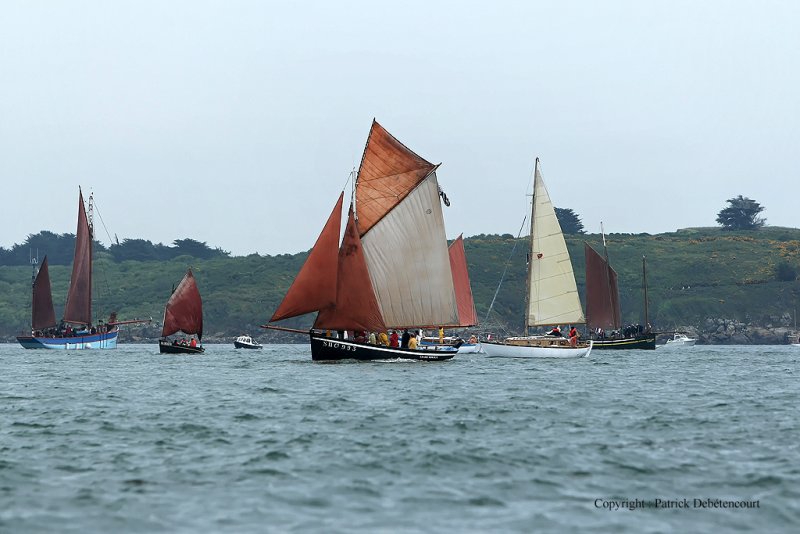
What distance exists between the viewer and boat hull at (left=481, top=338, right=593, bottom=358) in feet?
282

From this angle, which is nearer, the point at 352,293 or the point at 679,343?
the point at 352,293

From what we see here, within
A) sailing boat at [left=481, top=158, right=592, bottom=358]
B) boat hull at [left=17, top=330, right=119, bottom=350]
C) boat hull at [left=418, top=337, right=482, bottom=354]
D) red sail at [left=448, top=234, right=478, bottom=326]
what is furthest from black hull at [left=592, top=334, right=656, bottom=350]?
boat hull at [left=17, top=330, right=119, bottom=350]

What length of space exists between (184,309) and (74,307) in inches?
743

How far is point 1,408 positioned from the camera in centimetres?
3747

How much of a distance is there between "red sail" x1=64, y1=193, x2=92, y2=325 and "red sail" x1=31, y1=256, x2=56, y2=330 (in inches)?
A: 100

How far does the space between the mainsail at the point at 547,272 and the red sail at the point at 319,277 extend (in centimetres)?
2663

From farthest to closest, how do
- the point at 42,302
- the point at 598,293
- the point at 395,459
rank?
the point at 42,302, the point at 598,293, the point at 395,459

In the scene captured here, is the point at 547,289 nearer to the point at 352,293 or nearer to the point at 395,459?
the point at 352,293

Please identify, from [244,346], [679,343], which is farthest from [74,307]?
[679,343]

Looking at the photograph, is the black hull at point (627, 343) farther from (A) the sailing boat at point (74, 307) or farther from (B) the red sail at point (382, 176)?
(A) the sailing boat at point (74, 307)

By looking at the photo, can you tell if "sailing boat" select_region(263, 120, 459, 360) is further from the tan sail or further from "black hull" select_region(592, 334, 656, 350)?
"black hull" select_region(592, 334, 656, 350)

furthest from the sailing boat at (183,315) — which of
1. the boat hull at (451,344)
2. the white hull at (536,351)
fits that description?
the white hull at (536,351)

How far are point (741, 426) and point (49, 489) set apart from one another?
779 inches

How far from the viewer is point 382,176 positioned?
64375mm
